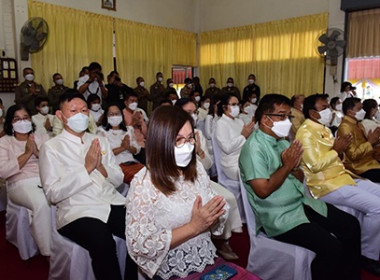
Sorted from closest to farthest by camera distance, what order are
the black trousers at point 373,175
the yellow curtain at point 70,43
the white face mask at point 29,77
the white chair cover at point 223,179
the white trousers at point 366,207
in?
the white trousers at point 366,207 → the black trousers at point 373,175 → the white chair cover at point 223,179 → the white face mask at point 29,77 → the yellow curtain at point 70,43

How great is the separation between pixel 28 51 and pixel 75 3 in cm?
186

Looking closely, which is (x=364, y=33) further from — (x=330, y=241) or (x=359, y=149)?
(x=330, y=241)

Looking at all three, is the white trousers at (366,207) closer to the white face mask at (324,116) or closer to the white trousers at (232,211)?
the white face mask at (324,116)

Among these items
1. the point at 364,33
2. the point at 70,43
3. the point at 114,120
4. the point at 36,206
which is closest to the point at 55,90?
the point at 70,43

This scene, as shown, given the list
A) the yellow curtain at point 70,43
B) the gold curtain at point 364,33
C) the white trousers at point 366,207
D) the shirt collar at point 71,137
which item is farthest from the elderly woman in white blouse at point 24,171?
the gold curtain at point 364,33

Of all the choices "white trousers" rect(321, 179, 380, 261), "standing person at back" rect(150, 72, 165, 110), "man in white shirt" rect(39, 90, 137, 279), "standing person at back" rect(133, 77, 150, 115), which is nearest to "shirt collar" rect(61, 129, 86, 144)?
"man in white shirt" rect(39, 90, 137, 279)

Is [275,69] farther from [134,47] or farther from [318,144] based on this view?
[318,144]

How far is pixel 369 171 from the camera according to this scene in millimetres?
3262

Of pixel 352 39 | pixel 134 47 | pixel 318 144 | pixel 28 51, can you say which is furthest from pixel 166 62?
pixel 318 144

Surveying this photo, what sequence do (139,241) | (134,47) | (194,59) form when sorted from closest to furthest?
1. (139,241)
2. (134,47)
3. (194,59)

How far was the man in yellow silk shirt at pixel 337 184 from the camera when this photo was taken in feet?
8.14

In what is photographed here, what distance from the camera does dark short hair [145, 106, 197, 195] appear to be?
4.69 feet

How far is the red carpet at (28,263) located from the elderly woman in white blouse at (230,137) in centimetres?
68

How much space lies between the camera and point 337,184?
2.58m
